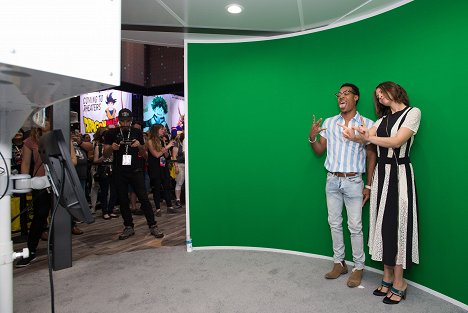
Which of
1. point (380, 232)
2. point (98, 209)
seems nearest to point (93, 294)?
point (380, 232)

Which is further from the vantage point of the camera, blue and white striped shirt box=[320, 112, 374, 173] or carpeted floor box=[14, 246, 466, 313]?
blue and white striped shirt box=[320, 112, 374, 173]

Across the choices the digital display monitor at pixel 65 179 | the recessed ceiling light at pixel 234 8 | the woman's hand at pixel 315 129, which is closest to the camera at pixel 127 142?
the recessed ceiling light at pixel 234 8

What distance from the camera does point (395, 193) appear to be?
2211mm

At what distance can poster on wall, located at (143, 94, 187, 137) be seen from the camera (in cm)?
870

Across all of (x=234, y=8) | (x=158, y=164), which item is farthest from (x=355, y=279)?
(x=158, y=164)

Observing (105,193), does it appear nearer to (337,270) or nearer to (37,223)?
(37,223)

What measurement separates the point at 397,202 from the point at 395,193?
6 centimetres

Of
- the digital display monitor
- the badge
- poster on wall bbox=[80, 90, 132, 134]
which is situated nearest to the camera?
the digital display monitor

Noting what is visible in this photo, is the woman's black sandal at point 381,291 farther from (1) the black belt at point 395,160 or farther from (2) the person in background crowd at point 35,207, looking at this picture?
(2) the person in background crowd at point 35,207

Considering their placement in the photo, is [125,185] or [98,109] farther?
[98,109]

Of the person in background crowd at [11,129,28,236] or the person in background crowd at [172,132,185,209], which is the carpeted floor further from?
the person in background crowd at [172,132,185,209]

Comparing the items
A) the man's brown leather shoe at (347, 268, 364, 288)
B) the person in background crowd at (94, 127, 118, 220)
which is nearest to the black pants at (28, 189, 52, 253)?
the person in background crowd at (94, 127, 118, 220)

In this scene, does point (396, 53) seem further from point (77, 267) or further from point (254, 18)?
point (77, 267)

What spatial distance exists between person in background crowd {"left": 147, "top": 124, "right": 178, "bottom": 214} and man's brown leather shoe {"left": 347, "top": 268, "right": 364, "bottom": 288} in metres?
3.32
